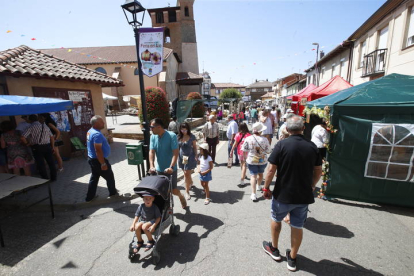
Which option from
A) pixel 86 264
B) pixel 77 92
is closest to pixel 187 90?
pixel 77 92

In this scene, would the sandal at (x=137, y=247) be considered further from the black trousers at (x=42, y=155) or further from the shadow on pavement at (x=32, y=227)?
the black trousers at (x=42, y=155)

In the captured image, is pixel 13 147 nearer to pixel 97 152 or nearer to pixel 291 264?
pixel 97 152

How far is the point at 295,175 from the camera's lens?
239 cm

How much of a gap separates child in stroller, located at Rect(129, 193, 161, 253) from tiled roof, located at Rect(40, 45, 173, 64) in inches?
970

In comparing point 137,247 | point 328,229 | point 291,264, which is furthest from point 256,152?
point 137,247

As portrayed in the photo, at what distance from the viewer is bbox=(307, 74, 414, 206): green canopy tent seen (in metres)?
3.75

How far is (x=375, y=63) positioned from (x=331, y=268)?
12.0 metres

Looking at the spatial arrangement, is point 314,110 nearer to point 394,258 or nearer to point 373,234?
point 373,234

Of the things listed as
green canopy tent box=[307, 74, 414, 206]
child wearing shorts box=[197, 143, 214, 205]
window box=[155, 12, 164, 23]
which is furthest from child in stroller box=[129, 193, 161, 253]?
window box=[155, 12, 164, 23]

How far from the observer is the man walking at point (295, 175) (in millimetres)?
2355

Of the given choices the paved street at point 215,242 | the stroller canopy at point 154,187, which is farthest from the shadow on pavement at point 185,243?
the stroller canopy at point 154,187

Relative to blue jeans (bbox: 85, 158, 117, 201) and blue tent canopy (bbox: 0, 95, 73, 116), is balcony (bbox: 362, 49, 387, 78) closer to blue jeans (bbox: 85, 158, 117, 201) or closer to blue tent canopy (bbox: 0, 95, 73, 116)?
blue jeans (bbox: 85, 158, 117, 201)

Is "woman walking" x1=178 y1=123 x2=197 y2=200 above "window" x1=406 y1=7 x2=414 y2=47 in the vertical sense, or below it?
below

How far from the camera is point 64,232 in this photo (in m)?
3.53
